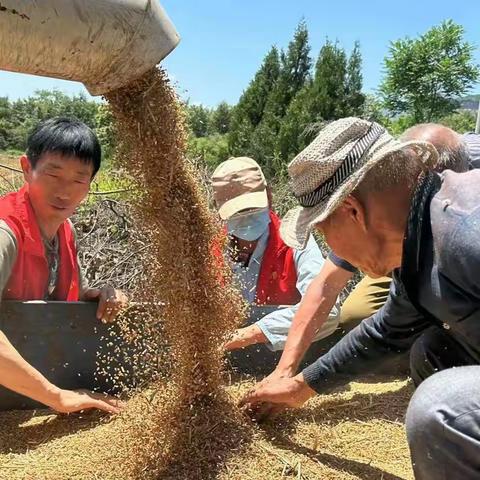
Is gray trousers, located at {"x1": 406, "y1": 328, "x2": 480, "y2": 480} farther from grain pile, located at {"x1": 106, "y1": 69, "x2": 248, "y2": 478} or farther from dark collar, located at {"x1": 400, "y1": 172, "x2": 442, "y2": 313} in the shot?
grain pile, located at {"x1": 106, "y1": 69, "x2": 248, "y2": 478}

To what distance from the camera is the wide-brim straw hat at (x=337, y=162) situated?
1.68 m

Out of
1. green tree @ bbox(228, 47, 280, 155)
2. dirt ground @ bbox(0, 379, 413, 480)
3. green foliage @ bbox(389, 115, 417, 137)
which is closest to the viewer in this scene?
dirt ground @ bbox(0, 379, 413, 480)

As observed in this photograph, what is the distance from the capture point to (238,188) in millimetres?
3373

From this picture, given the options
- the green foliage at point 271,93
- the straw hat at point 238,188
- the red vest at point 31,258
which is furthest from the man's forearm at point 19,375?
the green foliage at point 271,93

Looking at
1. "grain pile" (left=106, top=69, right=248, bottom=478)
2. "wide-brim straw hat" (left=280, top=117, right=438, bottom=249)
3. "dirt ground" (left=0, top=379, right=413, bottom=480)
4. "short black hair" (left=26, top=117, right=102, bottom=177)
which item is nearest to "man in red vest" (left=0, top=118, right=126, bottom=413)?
"short black hair" (left=26, top=117, right=102, bottom=177)

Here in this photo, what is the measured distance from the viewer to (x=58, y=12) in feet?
5.21

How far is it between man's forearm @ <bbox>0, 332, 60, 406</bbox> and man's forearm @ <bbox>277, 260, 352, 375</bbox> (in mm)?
1043

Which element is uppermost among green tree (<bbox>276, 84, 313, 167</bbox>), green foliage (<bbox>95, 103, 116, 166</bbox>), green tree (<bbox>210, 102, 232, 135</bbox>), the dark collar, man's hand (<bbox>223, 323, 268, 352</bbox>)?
green tree (<bbox>210, 102, 232, 135</bbox>)

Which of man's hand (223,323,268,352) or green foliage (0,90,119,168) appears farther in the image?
green foliage (0,90,119,168)

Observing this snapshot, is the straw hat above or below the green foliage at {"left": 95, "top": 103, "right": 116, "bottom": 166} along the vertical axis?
below

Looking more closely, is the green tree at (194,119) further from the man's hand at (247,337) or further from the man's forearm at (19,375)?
the man's forearm at (19,375)

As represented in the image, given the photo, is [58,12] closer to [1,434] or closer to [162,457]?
[162,457]

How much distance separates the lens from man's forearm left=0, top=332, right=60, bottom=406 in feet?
7.93

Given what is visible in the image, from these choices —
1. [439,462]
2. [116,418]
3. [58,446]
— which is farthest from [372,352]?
[58,446]
